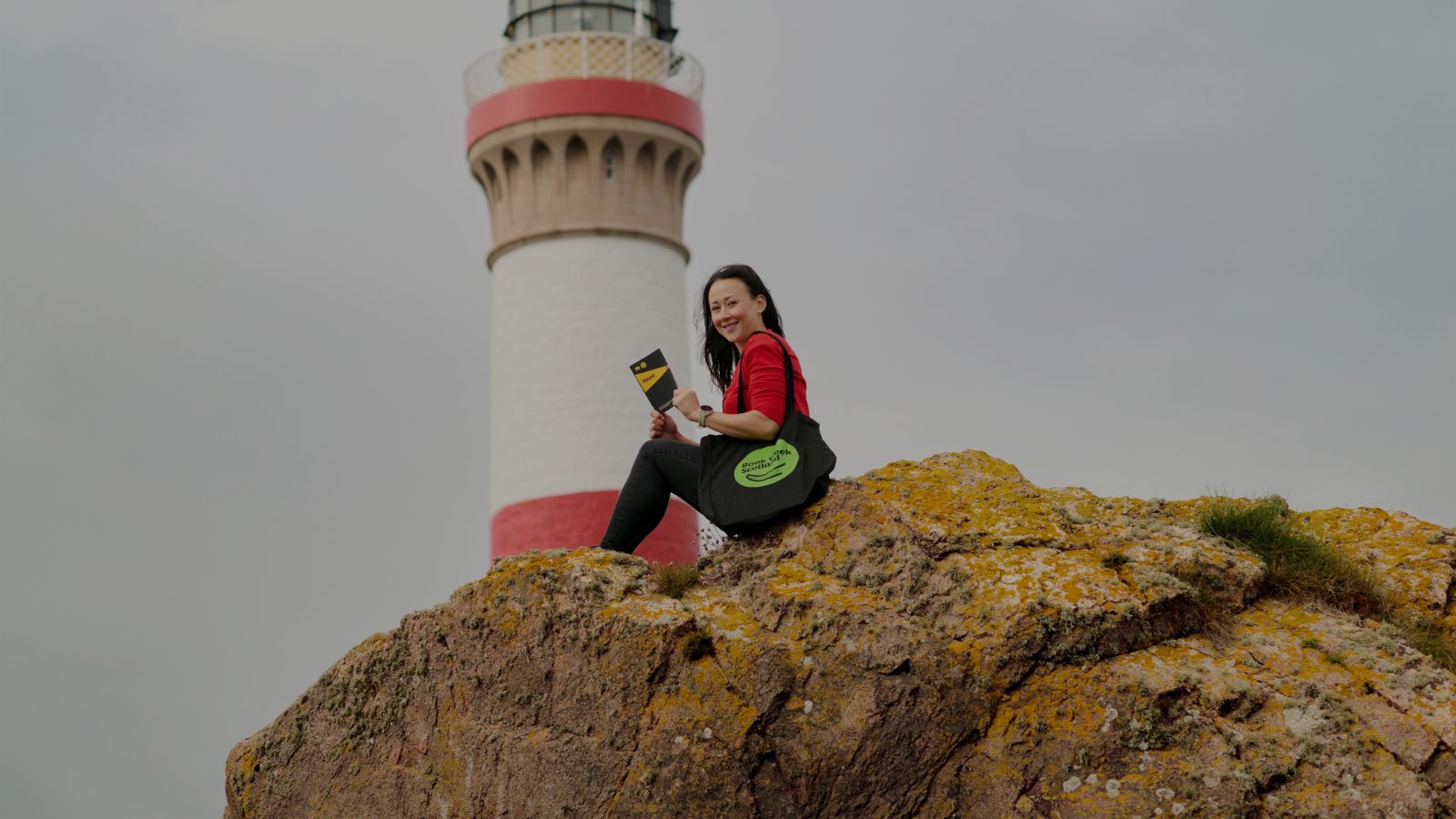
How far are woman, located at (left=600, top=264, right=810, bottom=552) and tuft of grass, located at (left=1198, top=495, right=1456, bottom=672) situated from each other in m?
1.77

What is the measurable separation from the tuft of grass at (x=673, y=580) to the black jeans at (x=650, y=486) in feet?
1.72

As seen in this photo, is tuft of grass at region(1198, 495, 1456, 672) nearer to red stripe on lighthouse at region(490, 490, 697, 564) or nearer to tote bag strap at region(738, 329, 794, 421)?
tote bag strap at region(738, 329, 794, 421)

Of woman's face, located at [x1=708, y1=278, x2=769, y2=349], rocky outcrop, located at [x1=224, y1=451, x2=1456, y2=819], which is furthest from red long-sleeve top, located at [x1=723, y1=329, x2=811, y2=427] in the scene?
rocky outcrop, located at [x1=224, y1=451, x2=1456, y2=819]

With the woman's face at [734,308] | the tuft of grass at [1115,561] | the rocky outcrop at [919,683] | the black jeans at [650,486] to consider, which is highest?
the woman's face at [734,308]

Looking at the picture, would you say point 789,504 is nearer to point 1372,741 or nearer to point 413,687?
point 413,687

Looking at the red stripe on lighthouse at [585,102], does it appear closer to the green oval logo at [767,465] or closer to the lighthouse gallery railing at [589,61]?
the lighthouse gallery railing at [589,61]

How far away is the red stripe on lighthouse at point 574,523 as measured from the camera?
74.3ft

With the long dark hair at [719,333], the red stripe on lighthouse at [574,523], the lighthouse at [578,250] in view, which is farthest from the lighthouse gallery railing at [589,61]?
the long dark hair at [719,333]

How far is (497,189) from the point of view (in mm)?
25422

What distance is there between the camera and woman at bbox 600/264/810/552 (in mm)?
6398

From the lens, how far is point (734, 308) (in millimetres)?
6844

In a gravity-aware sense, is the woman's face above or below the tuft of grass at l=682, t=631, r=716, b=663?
above

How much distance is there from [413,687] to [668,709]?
1.26 metres

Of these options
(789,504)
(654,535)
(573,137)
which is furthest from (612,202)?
(789,504)
